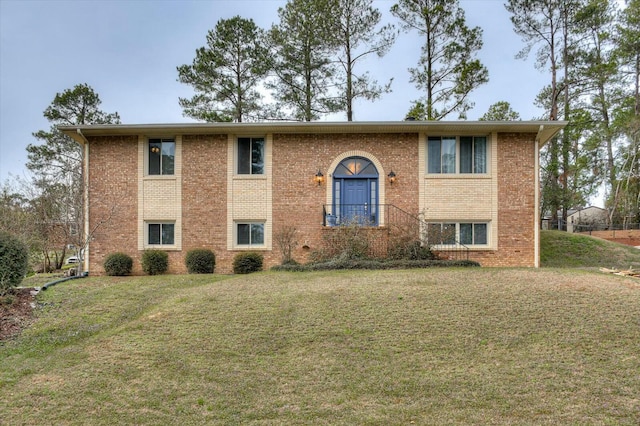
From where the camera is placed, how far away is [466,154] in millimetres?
13164

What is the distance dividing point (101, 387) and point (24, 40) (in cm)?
2206

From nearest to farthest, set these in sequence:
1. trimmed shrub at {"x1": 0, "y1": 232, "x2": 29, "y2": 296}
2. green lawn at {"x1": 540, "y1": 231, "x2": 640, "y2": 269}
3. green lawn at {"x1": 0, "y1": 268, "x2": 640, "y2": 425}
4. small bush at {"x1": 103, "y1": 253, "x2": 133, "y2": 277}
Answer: green lawn at {"x1": 0, "y1": 268, "x2": 640, "y2": 425}, trimmed shrub at {"x1": 0, "y1": 232, "x2": 29, "y2": 296}, small bush at {"x1": 103, "y1": 253, "x2": 133, "y2": 277}, green lawn at {"x1": 540, "y1": 231, "x2": 640, "y2": 269}

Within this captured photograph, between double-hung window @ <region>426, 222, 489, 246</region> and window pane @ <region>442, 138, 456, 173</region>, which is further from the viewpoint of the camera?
window pane @ <region>442, 138, 456, 173</region>

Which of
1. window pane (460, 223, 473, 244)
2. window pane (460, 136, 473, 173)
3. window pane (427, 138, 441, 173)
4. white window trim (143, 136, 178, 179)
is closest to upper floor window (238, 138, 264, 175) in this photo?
white window trim (143, 136, 178, 179)

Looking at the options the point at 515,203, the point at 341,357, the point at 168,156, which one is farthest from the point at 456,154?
the point at 168,156

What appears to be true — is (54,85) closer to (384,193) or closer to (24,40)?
(24,40)

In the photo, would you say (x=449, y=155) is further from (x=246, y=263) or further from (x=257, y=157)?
(x=246, y=263)

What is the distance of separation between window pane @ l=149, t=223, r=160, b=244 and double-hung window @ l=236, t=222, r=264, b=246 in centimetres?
296

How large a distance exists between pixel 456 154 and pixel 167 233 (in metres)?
11.2

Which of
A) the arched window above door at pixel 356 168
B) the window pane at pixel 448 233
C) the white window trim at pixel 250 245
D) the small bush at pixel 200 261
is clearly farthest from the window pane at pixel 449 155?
the small bush at pixel 200 261

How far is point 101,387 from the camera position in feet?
14.6

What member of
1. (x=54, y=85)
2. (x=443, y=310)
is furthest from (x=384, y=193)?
(x=54, y=85)

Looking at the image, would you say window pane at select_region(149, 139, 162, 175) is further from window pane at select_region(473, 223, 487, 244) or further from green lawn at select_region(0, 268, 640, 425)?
window pane at select_region(473, 223, 487, 244)

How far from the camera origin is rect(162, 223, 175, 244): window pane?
13.2m
